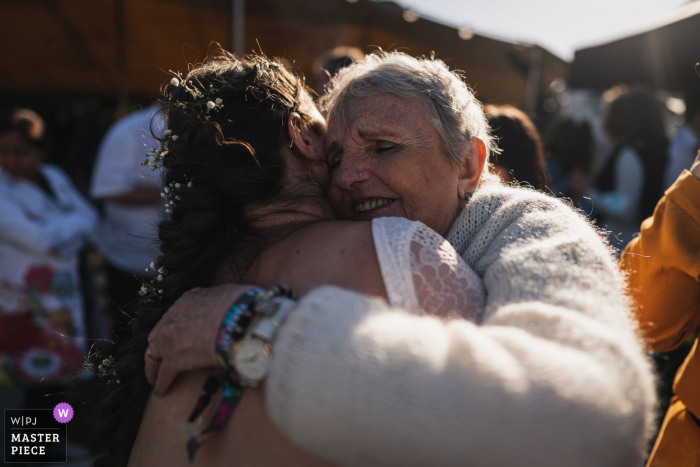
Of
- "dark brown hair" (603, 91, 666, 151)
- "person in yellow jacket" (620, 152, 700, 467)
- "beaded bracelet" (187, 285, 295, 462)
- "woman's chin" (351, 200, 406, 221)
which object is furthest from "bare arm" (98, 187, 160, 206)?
"dark brown hair" (603, 91, 666, 151)

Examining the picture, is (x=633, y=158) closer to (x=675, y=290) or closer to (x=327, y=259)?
(x=675, y=290)

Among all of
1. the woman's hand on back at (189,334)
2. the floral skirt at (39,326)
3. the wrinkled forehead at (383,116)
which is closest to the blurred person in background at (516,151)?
the wrinkled forehead at (383,116)

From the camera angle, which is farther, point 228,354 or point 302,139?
point 302,139

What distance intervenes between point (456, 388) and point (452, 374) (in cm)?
3

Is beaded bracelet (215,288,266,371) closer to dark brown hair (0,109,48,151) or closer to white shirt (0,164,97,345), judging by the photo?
white shirt (0,164,97,345)

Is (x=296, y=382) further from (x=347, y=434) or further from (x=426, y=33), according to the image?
(x=426, y=33)

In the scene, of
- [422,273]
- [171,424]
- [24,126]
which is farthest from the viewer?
Result: [24,126]

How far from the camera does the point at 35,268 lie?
4223 mm

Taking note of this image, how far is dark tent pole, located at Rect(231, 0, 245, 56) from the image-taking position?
491cm

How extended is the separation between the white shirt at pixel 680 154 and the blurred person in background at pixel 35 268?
498cm

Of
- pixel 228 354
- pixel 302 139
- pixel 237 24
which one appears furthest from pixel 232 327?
pixel 237 24

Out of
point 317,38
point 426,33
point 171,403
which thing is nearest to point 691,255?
point 171,403

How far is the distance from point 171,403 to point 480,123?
1.75 meters

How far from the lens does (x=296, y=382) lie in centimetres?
101
